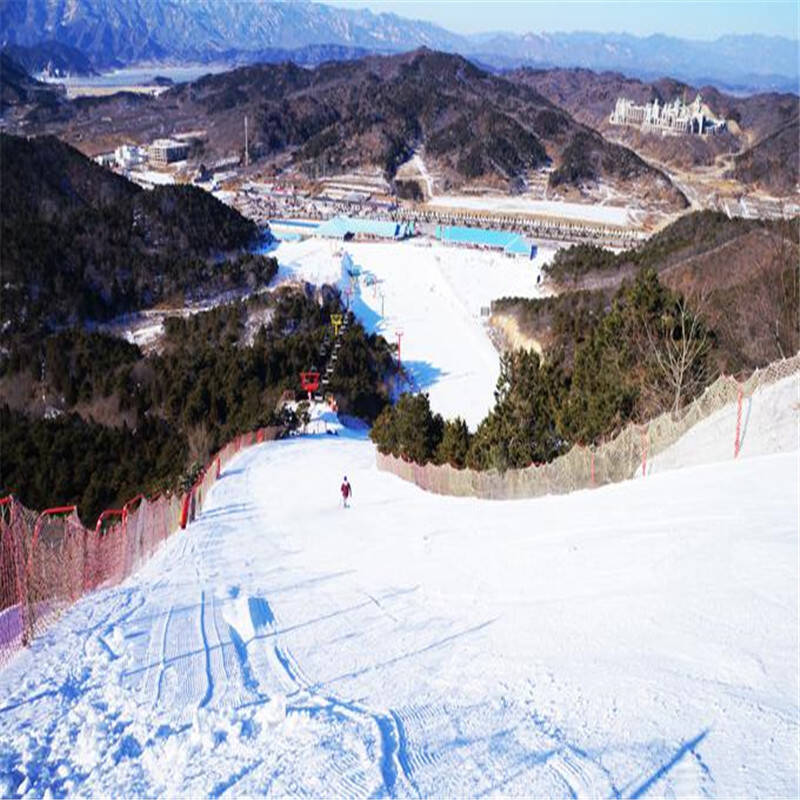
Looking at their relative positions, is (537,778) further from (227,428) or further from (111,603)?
(227,428)

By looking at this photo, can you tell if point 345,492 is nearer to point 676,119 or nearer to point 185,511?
point 185,511

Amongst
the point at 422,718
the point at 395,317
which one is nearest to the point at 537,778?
the point at 422,718

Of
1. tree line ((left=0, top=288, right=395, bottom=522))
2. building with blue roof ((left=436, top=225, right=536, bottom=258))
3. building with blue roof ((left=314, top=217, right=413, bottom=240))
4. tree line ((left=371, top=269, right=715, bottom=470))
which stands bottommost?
tree line ((left=0, top=288, right=395, bottom=522))

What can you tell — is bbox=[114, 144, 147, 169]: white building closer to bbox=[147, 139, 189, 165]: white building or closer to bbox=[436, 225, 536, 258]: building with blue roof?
bbox=[147, 139, 189, 165]: white building

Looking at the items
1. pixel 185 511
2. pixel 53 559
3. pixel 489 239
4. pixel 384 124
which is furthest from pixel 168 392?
pixel 384 124

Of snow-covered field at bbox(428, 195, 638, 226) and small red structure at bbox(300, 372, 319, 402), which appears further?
snow-covered field at bbox(428, 195, 638, 226)

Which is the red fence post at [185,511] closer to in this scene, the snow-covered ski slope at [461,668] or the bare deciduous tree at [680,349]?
the snow-covered ski slope at [461,668]

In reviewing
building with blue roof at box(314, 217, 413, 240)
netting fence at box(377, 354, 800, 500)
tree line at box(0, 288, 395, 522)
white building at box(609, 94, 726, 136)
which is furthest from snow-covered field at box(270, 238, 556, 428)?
white building at box(609, 94, 726, 136)
